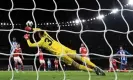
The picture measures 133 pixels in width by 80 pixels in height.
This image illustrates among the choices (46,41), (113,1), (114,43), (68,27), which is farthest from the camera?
(68,27)

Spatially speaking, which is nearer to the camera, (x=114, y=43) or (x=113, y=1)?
(x=113, y=1)

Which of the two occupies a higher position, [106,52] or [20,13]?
[20,13]

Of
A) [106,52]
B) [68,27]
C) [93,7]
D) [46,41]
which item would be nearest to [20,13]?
[68,27]

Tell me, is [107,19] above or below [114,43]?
above

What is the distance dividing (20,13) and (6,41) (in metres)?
2.45

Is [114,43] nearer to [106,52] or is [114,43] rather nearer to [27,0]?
[106,52]

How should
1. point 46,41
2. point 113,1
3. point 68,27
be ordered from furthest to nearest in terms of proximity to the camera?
point 68,27 → point 113,1 → point 46,41

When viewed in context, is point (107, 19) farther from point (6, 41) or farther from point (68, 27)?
point (6, 41)

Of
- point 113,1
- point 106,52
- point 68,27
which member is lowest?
point 106,52

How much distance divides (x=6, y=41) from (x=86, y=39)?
20.5ft

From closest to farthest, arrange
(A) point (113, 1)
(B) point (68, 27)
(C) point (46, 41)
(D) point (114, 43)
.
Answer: (C) point (46, 41) < (A) point (113, 1) < (D) point (114, 43) < (B) point (68, 27)

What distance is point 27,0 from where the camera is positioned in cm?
2584

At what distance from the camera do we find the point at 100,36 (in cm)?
2711

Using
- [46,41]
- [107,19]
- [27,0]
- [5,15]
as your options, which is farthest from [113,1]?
[46,41]
